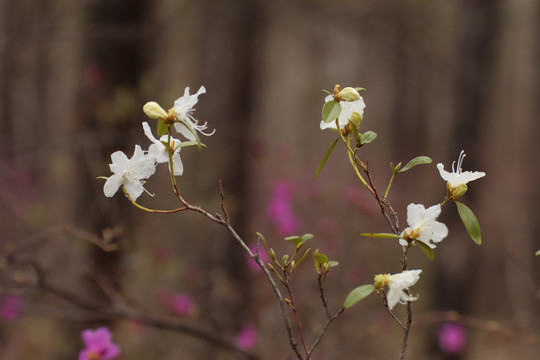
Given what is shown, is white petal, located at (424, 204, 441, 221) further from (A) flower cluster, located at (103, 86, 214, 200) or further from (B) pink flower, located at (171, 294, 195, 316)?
(B) pink flower, located at (171, 294, 195, 316)

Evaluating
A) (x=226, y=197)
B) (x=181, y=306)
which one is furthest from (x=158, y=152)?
(x=226, y=197)

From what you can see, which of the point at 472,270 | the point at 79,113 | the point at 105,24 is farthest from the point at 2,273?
the point at 472,270

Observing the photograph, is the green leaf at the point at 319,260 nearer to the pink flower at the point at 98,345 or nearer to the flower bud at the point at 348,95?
the flower bud at the point at 348,95

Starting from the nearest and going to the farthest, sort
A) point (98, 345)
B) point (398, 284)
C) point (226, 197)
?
point (398, 284) < point (98, 345) < point (226, 197)

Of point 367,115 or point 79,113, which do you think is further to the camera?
point 367,115

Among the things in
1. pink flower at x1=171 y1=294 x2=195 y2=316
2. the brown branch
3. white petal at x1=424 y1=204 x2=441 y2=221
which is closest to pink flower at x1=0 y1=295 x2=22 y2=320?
the brown branch

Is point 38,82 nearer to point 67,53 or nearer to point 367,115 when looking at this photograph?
point 67,53

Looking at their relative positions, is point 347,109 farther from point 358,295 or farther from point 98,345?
point 98,345

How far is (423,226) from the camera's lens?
0.91m

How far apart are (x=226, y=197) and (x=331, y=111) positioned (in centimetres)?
368

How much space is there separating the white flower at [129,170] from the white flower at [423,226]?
48 cm

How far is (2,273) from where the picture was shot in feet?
6.89

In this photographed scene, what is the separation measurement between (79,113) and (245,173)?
1.82 m

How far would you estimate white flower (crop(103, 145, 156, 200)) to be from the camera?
1002mm
